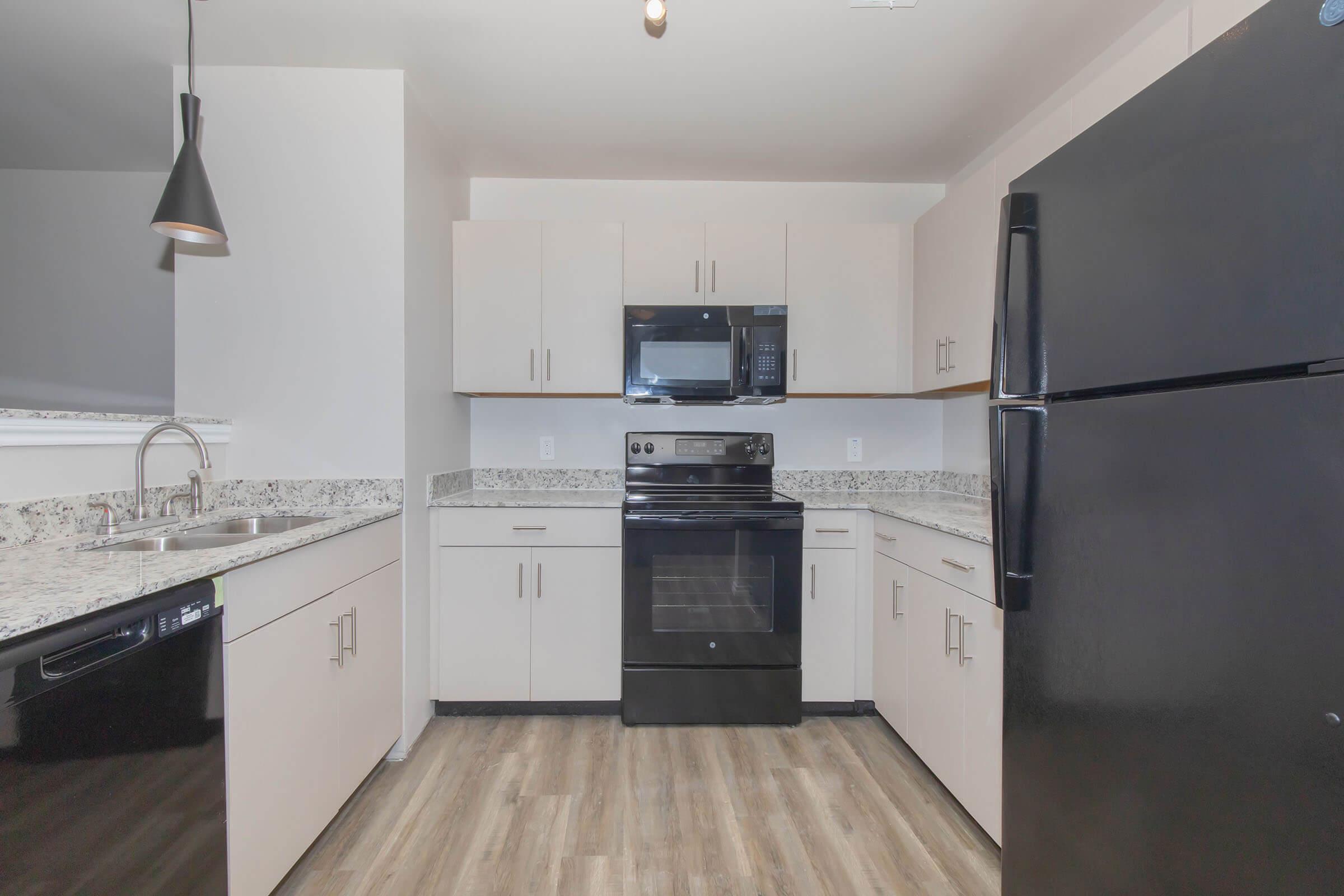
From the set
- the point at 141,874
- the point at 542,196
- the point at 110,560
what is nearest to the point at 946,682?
the point at 141,874

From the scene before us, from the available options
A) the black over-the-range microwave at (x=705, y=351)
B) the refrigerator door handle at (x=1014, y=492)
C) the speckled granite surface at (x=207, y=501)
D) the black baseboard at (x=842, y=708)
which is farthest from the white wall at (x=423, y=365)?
the refrigerator door handle at (x=1014, y=492)

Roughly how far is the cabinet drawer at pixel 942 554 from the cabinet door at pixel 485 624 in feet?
4.70

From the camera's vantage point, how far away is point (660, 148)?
2.64 m

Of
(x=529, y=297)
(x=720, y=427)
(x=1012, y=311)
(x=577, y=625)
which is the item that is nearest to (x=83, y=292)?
(x=529, y=297)

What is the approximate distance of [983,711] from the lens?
1.68 metres

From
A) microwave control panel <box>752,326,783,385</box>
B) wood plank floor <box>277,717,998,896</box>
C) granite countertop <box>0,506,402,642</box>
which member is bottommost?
wood plank floor <box>277,717,998,896</box>

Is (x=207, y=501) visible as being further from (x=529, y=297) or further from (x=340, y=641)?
(x=529, y=297)

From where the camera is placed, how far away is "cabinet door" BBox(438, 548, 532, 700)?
2.46 m

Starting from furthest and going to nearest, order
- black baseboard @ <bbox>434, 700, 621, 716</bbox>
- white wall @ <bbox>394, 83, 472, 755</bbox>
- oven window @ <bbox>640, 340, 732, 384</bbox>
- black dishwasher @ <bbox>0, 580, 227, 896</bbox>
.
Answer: oven window @ <bbox>640, 340, 732, 384</bbox>
black baseboard @ <bbox>434, 700, 621, 716</bbox>
white wall @ <bbox>394, 83, 472, 755</bbox>
black dishwasher @ <bbox>0, 580, 227, 896</bbox>

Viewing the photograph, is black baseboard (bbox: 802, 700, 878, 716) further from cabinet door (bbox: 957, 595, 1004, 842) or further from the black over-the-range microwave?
the black over-the-range microwave

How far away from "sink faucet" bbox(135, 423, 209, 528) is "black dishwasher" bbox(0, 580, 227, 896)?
0.69 m

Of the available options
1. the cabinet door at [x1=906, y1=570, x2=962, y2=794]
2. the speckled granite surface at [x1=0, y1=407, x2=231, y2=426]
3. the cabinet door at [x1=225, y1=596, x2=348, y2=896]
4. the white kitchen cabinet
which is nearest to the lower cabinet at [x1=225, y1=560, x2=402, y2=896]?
the cabinet door at [x1=225, y1=596, x2=348, y2=896]

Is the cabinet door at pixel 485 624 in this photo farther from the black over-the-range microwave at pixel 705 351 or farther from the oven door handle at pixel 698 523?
the black over-the-range microwave at pixel 705 351

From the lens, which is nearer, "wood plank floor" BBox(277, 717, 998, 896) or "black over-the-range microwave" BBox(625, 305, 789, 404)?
"wood plank floor" BBox(277, 717, 998, 896)
